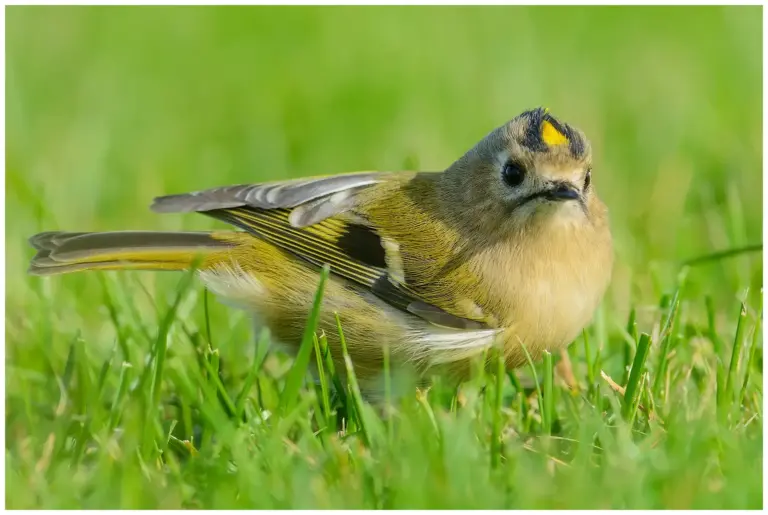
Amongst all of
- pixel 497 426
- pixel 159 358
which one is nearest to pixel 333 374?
pixel 159 358

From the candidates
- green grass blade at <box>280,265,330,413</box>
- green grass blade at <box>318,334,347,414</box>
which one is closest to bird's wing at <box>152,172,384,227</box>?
green grass blade at <box>318,334,347,414</box>

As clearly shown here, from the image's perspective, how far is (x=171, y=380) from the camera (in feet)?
11.1

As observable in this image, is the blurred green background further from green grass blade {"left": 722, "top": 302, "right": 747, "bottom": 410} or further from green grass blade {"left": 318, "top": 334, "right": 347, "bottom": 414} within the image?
green grass blade {"left": 318, "top": 334, "right": 347, "bottom": 414}

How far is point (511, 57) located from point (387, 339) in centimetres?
345

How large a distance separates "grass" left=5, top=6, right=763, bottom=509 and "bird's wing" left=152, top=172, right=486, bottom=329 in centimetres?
26

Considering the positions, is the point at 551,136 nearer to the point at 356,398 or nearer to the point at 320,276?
the point at 320,276

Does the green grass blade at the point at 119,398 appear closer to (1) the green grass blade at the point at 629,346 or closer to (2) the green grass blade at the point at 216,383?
(2) the green grass blade at the point at 216,383

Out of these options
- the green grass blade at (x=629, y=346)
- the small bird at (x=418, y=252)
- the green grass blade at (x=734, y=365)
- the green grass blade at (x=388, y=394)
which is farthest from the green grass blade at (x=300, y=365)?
the green grass blade at (x=734, y=365)

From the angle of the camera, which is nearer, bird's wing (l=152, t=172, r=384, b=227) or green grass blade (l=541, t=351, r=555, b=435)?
green grass blade (l=541, t=351, r=555, b=435)

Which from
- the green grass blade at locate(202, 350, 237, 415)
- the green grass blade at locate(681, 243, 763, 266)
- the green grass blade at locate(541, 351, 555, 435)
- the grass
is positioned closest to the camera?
the grass

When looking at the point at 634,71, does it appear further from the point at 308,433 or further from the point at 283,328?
the point at 308,433

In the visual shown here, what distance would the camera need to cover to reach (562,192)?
295 centimetres

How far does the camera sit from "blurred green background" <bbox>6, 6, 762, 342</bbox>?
4.98m

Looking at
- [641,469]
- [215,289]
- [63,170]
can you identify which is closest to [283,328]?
[215,289]
